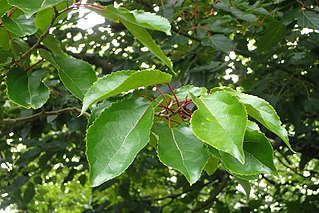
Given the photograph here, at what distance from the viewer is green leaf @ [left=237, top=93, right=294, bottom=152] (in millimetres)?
859

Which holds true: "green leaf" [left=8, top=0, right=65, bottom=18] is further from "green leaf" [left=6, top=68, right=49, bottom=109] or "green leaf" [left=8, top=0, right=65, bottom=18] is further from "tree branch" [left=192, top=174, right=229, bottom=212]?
"tree branch" [left=192, top=174, right=229, bottom=212]

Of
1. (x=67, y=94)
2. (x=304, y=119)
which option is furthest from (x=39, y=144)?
(x=304, y=119)

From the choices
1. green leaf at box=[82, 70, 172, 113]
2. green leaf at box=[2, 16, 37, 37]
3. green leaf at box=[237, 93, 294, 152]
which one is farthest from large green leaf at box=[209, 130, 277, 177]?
green leaf at box=[2, 16, 37, 37]

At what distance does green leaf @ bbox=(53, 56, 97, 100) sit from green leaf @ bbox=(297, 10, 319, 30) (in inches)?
41.4

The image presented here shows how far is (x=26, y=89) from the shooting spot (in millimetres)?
1177

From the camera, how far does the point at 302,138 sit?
2.71 meters

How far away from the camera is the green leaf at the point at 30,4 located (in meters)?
0.89

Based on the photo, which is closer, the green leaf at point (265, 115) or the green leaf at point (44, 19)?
the green leaf at point (265, 115)

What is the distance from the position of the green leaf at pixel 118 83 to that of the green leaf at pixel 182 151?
0.09 meters

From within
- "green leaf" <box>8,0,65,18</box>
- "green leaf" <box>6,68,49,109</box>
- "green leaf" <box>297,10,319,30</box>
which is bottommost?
"green leaf" <box>297,10,319,30</box>

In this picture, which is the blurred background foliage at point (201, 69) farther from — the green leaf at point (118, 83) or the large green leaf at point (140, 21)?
the green leaf at point (118, 83)

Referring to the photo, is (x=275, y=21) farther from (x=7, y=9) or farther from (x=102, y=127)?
(x=102, y=127)

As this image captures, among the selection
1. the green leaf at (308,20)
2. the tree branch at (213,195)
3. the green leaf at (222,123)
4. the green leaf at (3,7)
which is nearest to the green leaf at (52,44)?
the green leaf at (3,7)

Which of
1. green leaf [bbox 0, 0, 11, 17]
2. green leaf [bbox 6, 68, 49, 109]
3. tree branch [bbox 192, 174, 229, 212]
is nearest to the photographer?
green leaf [bbox 0, 0, 11, 17]
